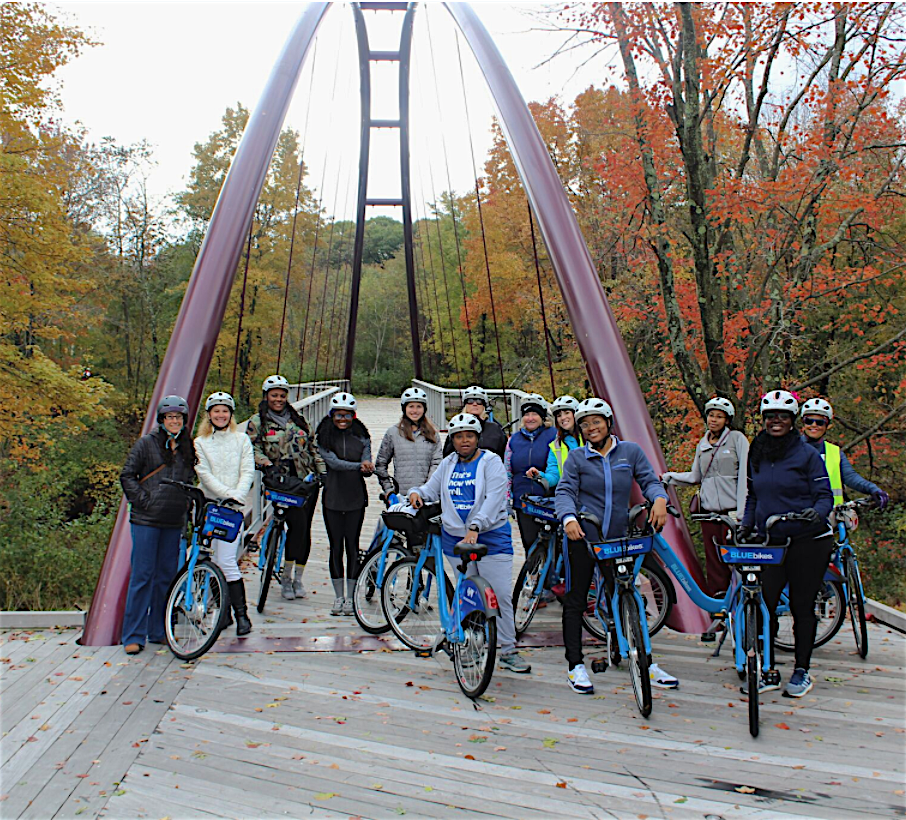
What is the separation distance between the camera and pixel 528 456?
529 centimetres

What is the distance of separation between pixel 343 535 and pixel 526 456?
50.7 inches

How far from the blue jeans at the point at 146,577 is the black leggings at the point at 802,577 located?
314cm

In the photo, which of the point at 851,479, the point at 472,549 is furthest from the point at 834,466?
the point at 472,549

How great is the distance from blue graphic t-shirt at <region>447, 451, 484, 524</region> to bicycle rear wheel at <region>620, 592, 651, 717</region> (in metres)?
0.88

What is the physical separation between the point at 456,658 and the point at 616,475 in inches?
46.6

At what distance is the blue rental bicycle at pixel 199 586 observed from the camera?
14.3 ft

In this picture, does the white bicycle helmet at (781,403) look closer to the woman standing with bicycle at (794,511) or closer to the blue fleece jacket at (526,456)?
the woman standing with bicycle at (794,511)

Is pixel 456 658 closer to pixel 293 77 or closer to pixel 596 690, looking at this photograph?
pixel 596 690

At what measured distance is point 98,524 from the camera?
10258 millimetres

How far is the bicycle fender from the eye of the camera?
3.85 metres

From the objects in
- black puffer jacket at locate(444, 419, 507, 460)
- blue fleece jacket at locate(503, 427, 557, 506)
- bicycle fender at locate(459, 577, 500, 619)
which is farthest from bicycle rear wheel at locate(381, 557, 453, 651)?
black puffer jacket at locate(444, 419, 507, 460)

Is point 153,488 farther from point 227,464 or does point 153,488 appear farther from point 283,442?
point 283,442

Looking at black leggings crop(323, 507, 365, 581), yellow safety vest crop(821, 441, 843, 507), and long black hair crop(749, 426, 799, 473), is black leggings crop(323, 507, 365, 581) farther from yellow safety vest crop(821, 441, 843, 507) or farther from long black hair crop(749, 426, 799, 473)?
yellow safety vest crop(821, 441, 843, 507)

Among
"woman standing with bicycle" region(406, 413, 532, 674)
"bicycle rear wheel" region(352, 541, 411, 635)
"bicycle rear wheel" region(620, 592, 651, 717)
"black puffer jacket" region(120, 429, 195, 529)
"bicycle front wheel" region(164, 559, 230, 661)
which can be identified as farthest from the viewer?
"bicycle rear wheel" region(352, 541, 411, 635)
